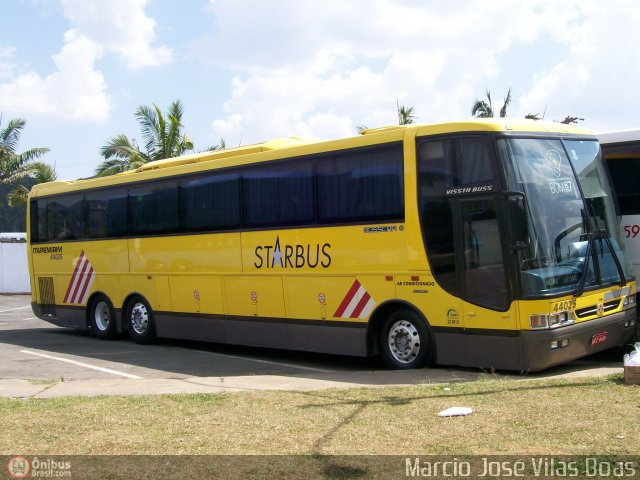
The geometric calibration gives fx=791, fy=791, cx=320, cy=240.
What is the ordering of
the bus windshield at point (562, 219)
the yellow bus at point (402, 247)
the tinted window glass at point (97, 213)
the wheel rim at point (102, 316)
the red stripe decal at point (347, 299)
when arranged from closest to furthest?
the bus windshield at point (562, 219), the yellow bus at point (402, 247), the red stripe decal at point (347, 299), the tinted window glass at point (97, 213), the wheel rim at point (102, 316)

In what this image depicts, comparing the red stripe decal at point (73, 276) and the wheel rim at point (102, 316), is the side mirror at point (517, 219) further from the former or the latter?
the red stripe decal at point (73, 276)

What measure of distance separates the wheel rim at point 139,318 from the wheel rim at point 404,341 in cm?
653

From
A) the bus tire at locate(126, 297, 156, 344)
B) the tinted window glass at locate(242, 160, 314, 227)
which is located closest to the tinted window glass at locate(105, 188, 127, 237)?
the bus tire at locate(126, 297, 156, 344)

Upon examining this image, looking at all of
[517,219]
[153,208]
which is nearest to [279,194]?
[153,208]

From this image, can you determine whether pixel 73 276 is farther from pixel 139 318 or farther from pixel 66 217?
pixel 139 318

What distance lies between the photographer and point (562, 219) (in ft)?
32.8

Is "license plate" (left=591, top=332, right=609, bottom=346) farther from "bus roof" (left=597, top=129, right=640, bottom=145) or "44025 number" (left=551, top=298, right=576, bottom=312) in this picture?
"bus roof" (left=597, top=129, right=640, bottom=145)

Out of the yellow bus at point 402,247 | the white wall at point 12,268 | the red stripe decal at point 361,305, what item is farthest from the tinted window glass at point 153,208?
the white wall at point 12,268

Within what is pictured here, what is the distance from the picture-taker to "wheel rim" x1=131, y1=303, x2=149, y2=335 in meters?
15.9

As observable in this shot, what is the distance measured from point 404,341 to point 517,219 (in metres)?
2.48

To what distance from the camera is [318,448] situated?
21.0 ft

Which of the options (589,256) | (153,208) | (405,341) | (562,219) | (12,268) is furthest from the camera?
(12,268)

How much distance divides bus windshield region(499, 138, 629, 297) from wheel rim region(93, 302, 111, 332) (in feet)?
33.8

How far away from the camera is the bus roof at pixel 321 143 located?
32.9ft
